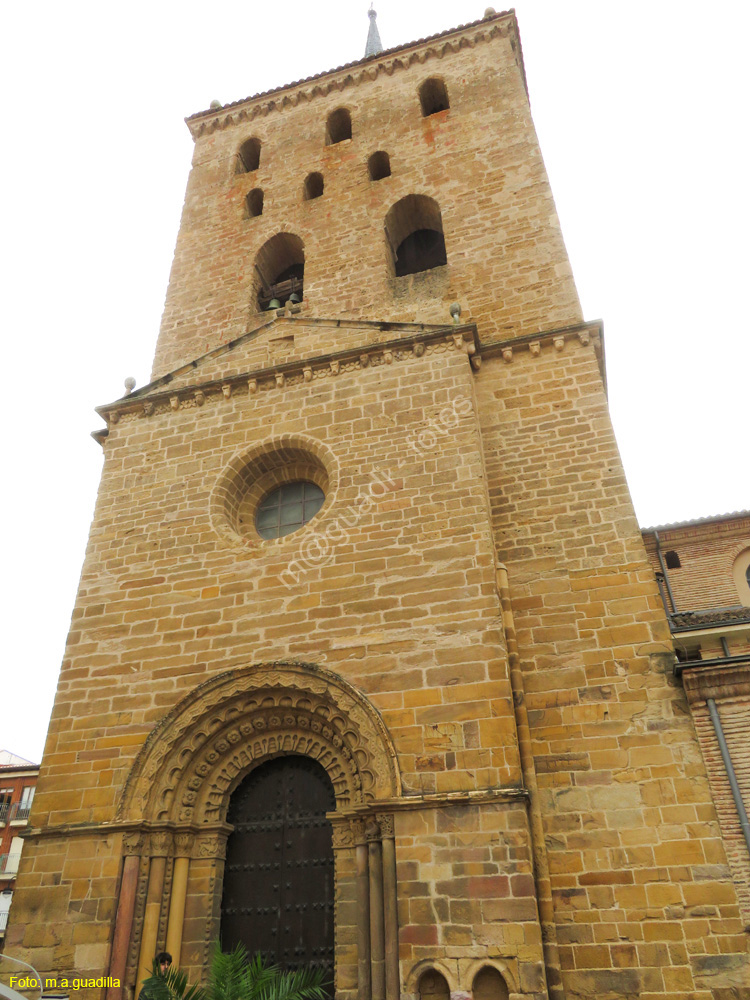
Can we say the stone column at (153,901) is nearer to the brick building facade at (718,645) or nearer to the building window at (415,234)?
the brick building facade at (718,645)

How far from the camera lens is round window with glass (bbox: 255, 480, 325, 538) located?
9234 millimetres

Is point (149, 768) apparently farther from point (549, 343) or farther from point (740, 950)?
point (549, 343)

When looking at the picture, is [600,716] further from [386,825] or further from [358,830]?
[358,830]

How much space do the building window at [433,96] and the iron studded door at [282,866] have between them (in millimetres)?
13228

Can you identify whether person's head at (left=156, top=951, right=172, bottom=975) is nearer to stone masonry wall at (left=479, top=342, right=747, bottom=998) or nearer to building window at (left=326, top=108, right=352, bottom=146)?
stone masonry wall at (left=479, top=342, right=747, bottom=998)

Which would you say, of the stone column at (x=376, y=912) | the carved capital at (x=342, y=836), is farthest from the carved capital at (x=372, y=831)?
the carved capital at (x=342, y=836)

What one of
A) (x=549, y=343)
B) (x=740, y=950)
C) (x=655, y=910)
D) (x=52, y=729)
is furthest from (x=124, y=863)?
(x=549, y=343)

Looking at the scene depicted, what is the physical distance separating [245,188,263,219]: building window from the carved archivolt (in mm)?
10429

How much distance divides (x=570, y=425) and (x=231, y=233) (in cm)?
843

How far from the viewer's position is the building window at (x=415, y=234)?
13.1 metres

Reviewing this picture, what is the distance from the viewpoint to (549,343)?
9797mm

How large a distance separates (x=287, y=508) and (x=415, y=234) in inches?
274

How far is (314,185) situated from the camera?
14.6 m

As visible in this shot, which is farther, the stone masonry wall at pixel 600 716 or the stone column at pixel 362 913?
the stone column at pixel 362 913
